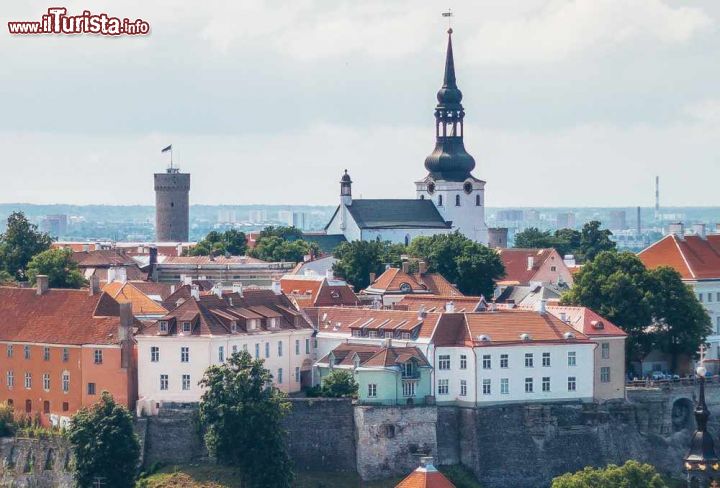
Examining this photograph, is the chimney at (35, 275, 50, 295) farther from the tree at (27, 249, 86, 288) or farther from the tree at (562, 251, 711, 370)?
the tree at (562, 251, 711, 370)

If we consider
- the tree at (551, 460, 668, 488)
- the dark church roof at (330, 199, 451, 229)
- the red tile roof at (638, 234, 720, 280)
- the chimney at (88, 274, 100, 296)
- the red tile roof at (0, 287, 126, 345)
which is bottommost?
the tree at (551, 460, 668, 488)

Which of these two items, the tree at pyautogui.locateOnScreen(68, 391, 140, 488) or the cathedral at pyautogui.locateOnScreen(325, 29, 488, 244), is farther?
the cathedral at pyautogui.locateOnScreen(325, 29, 488, 244)

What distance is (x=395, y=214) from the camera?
160625 millimetres

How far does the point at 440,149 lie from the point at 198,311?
78.5 meters

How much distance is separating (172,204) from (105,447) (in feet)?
391

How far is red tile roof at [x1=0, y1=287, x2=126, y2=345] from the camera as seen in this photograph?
88625mm

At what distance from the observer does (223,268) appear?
126 meters

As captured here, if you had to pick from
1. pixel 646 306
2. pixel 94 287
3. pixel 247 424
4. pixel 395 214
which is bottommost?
pixel 247 424

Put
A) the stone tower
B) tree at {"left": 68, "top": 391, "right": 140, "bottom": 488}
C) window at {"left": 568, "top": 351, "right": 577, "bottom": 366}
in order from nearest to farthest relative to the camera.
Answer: tree at {"left": 68, "top": 391, "right": 140, "bottom": 488}, window at {"left": 568, "top": 351, "right": 577, "bottom": 366}, the stone tower

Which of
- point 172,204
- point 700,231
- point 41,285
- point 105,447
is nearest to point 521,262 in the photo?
point 700,231

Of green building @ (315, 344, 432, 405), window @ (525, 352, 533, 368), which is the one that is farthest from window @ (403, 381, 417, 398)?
window @ (525, 352, 533, 368)

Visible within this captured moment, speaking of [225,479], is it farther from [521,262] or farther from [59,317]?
[521,262]

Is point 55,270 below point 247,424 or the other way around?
the other way around

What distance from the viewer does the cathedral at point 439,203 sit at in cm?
15862
